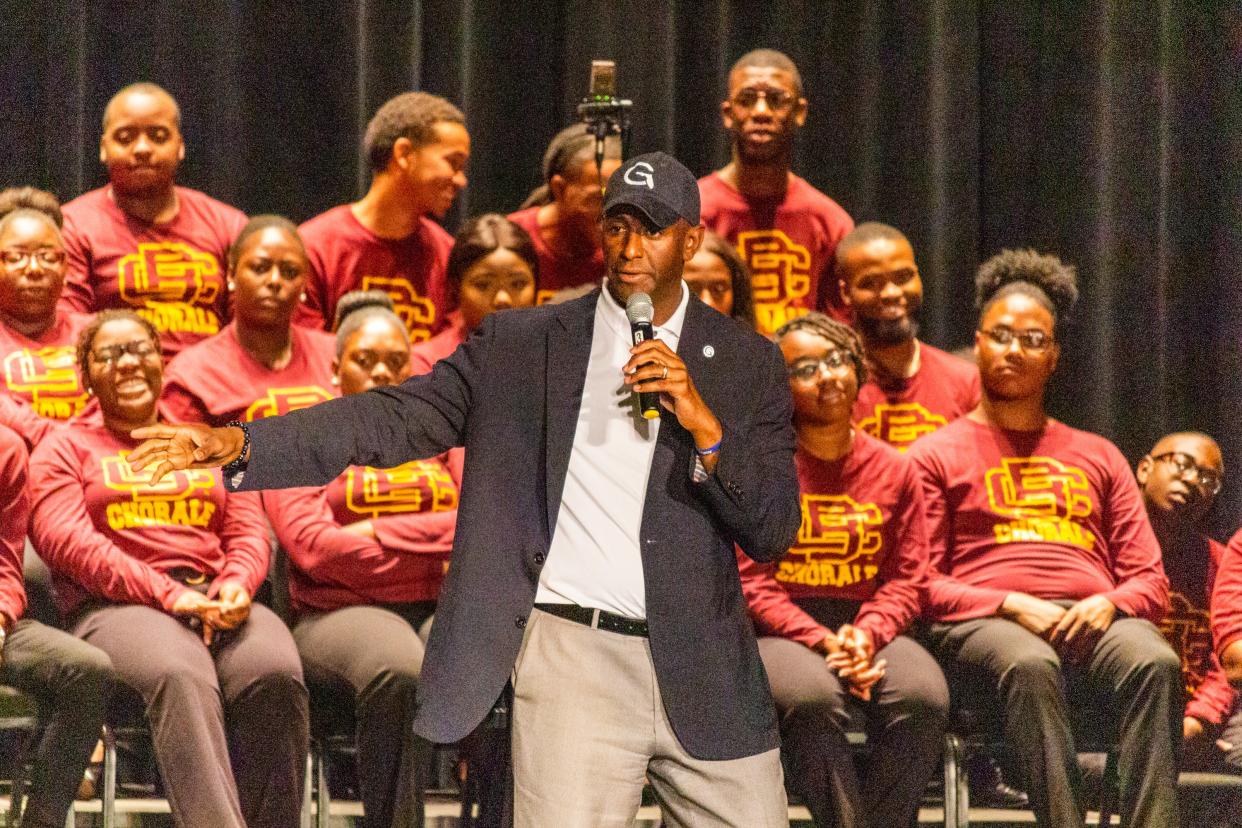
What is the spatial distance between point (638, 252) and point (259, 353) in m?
2.08

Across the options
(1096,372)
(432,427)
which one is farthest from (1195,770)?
(432,427)

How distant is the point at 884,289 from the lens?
15.3ft

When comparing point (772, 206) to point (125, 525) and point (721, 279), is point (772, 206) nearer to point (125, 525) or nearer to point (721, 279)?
point (721, 279)

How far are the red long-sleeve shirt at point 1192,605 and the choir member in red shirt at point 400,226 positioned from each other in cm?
225

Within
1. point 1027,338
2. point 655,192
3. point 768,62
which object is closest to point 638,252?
point 655,192

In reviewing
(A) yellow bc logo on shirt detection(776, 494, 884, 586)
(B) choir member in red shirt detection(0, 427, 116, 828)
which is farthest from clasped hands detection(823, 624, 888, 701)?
(B) choir member in red shirt detection(0, 427, 116, 828)

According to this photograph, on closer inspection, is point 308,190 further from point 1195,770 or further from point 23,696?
point 1195,770

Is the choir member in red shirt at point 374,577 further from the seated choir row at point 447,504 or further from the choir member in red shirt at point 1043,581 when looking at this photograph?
the choir member in red shirt at point 1043,581

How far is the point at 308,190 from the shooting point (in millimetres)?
5312

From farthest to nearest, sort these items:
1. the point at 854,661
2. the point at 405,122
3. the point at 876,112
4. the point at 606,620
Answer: the point at 876,112 → the point at 405,122 → the point at 854,661 → the point at 606,620

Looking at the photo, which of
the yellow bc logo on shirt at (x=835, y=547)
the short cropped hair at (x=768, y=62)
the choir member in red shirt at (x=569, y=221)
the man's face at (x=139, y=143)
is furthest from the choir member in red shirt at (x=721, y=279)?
the man's face at (x=139, y=143)

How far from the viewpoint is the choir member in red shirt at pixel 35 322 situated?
4238 millimetres

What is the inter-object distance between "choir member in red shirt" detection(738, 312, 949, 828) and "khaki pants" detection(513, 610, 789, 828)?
1.28 metres

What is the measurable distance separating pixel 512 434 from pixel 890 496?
71.5 inches
